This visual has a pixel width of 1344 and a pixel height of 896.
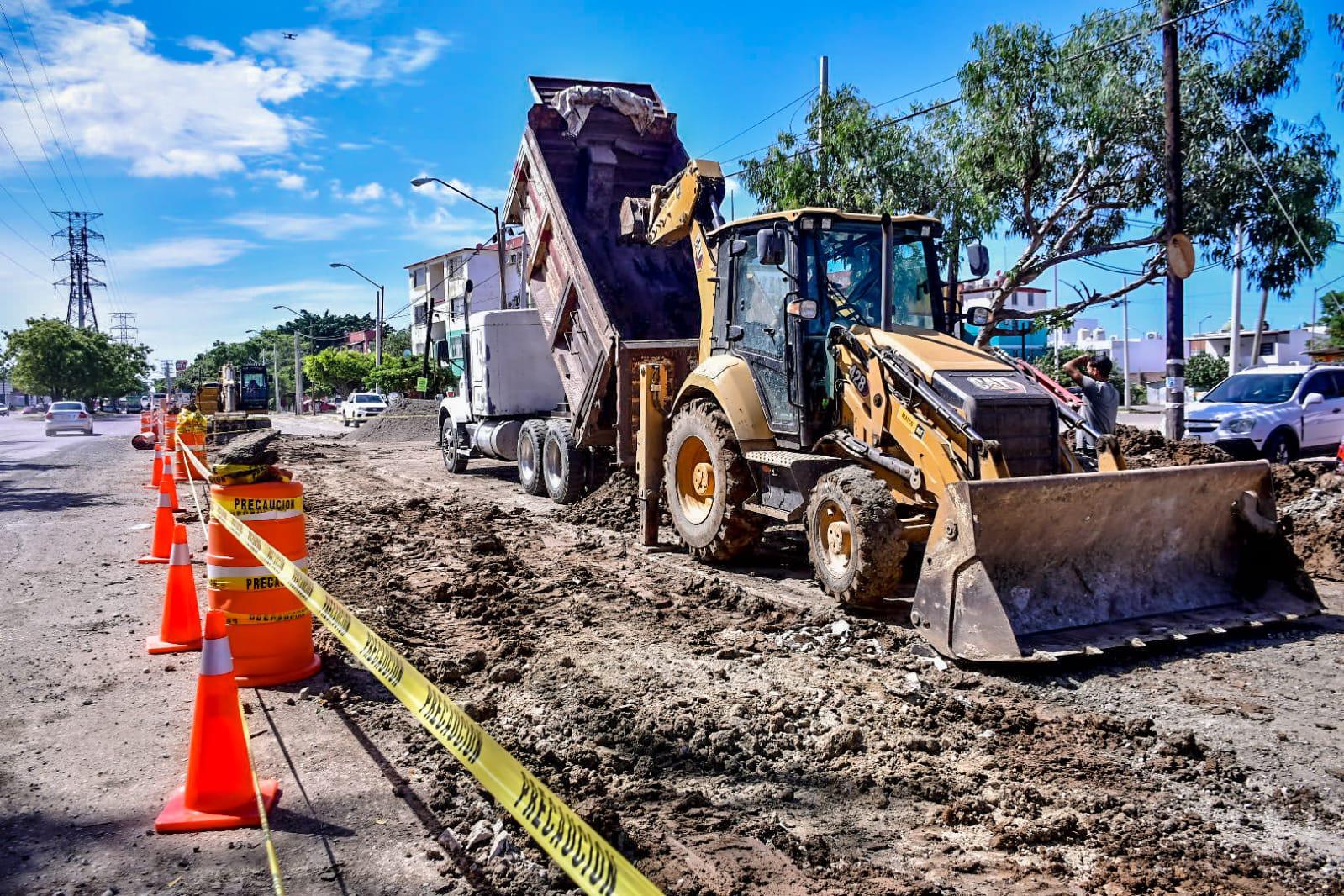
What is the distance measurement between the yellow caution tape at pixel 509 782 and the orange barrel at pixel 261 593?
1741 millimetres

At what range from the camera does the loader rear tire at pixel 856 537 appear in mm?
6387

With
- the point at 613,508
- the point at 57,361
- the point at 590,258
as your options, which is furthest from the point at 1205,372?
the point at 57,361

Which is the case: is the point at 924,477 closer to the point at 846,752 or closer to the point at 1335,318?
the point at 846,752

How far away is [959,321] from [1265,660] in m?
3.67

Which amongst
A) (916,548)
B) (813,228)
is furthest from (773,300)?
(916,548)

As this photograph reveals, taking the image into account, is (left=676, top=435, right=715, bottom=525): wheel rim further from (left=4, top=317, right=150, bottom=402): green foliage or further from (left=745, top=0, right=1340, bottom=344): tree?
(left=4, top=317, right=150, bottom=402): green foliage

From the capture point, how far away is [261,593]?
5254 millimetres

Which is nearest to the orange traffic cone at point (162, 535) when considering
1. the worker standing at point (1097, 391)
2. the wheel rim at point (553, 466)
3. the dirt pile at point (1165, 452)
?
the wheel rim at point (553, 466)

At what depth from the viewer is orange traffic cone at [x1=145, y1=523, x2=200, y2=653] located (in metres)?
6.15

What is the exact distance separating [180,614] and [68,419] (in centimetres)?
3797

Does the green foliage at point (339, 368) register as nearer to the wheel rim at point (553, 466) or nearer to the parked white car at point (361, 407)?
the parked white car at point (361, 407)

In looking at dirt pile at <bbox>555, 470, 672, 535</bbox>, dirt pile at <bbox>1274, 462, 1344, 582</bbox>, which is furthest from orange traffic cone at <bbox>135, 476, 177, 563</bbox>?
dirt pile at <bbox>1274, 462, 1344, 582</bbox>

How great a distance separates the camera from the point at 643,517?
9.80m

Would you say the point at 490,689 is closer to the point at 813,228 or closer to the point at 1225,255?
the point at 813,228
